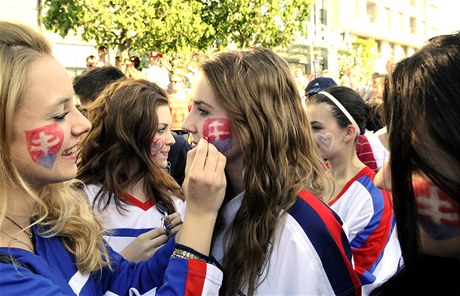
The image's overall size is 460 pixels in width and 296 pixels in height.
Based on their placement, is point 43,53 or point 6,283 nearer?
point 6,283

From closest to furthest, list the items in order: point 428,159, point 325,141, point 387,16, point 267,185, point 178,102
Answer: point 428,159, point 267,185, point 325,141, point 178,102, point 387,16

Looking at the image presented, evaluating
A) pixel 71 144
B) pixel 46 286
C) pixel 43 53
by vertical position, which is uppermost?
pixel 43 53

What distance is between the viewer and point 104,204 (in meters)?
2.67

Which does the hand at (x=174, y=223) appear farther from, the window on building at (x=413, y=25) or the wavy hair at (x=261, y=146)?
the window on building at (x=413, y=25)

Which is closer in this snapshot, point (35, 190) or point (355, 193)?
point (35, 190)

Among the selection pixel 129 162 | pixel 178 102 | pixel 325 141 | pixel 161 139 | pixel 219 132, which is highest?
pixel 219 132

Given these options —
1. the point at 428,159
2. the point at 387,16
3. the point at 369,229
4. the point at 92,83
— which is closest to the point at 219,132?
the point at 428,159

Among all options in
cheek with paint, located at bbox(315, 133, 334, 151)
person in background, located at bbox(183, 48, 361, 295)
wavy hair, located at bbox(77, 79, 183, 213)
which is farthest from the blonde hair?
cheek with paint, located at bbox(315, 133, 334, 151)

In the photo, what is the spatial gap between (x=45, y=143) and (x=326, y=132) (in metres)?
2.53

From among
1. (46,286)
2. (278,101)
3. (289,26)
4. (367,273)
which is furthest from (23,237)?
(289,26)

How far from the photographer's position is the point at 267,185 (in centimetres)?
188

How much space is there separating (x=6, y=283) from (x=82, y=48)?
2152 centimetres

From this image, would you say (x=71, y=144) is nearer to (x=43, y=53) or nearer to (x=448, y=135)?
(x=43, y=53)

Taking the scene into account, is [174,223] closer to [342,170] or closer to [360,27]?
[342,170]
